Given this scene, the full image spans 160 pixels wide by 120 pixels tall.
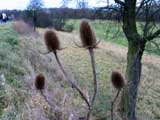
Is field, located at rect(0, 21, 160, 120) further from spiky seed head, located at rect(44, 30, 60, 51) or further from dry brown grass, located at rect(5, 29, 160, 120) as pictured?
spiky seed head, located at rect(44, 30, 60, 51)

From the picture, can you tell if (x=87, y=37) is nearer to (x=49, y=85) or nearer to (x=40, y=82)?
(x=40, y=82)

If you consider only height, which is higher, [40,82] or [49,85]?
[40,82]

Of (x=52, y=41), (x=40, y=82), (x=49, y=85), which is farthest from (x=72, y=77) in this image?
(x=52, y=41)

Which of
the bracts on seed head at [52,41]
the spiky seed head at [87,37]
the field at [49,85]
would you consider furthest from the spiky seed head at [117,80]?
the bracts on seed head at [52,41]

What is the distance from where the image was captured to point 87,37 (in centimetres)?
310

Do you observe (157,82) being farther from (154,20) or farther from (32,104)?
(32,104)

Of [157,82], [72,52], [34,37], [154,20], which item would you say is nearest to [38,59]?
[154,20]

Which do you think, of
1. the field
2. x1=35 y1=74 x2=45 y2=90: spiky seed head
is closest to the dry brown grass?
the field

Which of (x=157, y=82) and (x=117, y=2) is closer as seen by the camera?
(x=117, y=2)

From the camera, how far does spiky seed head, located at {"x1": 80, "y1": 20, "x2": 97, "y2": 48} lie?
122 inches

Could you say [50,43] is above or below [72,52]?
above

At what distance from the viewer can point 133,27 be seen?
12914 mm

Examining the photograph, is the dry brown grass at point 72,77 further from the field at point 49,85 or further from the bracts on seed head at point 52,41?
the bracts on seed head at point 52,41

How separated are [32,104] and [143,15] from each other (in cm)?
761
